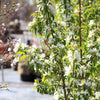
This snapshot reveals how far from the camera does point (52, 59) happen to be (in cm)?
253

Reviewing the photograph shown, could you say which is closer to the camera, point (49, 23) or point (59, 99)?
point (49, 23)

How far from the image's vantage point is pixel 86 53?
2.69m

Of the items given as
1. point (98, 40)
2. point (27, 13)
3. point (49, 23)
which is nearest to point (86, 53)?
point (98, 40)

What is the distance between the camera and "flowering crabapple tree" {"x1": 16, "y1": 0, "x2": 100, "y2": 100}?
2.48 meters

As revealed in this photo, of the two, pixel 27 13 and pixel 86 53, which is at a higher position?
pixel 27 13

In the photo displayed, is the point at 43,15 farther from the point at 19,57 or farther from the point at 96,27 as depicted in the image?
the point at 96,27

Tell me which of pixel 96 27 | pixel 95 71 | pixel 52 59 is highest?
pixel 96 27

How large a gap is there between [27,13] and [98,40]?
16871 mm

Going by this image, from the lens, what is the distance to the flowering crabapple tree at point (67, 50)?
2.48 meters

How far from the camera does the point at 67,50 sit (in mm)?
2707

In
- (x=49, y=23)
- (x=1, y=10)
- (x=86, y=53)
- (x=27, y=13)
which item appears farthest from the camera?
(x=27, y=13)

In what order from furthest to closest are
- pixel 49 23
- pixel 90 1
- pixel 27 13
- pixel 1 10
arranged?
1. pixel 27 13
2. pixel 90 1
3. pixel 49 23
4. pixel 1 10

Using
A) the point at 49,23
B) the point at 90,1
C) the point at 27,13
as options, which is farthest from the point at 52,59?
the point at 27,13

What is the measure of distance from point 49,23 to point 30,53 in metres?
0.43
